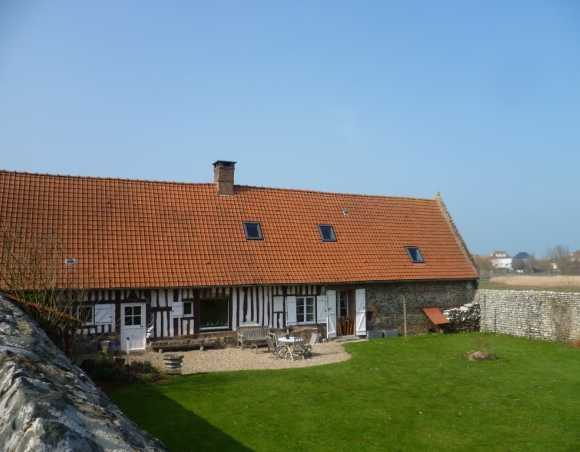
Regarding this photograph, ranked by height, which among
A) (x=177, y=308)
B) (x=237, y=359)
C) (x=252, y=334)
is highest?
(x=177, y=308)

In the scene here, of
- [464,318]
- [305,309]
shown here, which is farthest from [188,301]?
[464,318]

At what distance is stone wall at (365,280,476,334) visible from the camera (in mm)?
19922

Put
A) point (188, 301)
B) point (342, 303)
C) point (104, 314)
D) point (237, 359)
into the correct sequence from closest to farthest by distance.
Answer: point (237, 359)
point (104, 314)
point (188, 301)
point (342, 303)

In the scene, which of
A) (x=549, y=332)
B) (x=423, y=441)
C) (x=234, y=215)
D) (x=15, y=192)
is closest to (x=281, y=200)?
(x=234, y=215)

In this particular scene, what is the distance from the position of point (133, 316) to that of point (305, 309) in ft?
19.8

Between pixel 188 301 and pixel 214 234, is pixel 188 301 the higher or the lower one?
the lower one

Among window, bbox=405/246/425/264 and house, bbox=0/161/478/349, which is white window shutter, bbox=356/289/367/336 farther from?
window, bbox=405/246/425/264

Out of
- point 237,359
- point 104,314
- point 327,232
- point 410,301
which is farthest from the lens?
point 327,232

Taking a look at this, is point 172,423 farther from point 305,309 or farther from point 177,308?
point 305,309

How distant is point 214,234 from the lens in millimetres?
18734

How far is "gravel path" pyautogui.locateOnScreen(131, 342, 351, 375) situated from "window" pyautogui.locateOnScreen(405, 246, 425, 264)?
19.9 feet

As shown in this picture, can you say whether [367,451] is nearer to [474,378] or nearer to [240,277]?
[474,378]

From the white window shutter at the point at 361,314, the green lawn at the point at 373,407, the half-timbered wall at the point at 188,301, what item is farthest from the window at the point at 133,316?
the white window shutter at the point at 361,314

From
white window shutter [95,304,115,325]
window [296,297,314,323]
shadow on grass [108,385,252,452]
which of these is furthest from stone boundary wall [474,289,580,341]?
white window shutter [95,304,115,325]
